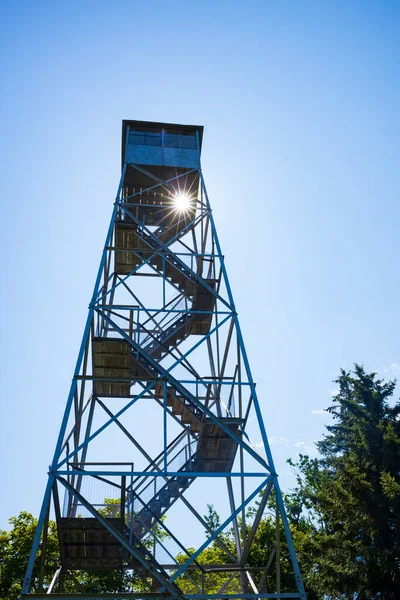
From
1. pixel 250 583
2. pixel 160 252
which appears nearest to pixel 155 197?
pixel 160 252

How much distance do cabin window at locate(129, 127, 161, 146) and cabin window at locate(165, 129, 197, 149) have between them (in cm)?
36

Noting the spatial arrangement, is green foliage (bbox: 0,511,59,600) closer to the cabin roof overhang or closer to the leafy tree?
the leafy tree

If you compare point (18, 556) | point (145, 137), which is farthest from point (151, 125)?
point (18, 556)

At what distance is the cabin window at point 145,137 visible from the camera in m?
19.6

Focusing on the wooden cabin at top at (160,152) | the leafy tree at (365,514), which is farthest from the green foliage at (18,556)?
the wooden cabin at top at (160,152)

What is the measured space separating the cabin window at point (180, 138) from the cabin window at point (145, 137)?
0.36 metres

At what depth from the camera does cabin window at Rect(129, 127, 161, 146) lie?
19609 mm

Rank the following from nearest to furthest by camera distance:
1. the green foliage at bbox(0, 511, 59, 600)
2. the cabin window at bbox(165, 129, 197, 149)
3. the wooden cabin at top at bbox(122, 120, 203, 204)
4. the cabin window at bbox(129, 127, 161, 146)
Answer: the wooden cabin at top at bbox(122, 120, 203, 204), the cabin window at bbox(129, 127, 161, 146), the cabin window at bbox(165, 129, 197, 149), the green foliage at bbox(0, 511, 59, 600)

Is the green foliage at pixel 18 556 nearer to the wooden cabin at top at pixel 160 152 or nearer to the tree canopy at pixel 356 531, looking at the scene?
the tree canopy at pixel 356 531

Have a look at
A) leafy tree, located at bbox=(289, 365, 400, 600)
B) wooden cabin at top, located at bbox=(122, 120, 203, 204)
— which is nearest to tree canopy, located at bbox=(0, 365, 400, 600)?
leafy tree, located at bbox=(289, 365, 400, 600)

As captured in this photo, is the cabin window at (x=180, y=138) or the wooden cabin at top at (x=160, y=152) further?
the cabin window at (x=180, y=138)

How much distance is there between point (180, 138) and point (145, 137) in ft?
4.32

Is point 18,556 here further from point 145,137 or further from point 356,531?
point 145,137

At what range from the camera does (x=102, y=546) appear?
488 inches
